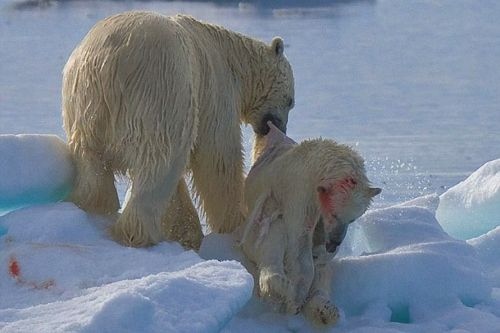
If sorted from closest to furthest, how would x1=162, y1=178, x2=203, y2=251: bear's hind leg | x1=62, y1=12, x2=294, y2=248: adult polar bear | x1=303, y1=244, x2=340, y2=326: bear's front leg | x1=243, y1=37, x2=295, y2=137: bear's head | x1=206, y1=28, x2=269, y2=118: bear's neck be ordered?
x1=303, y1=244, x2=340, y2=326: bear's front leg, x1=62, y1=12, x2=294, y2=248: adult polar bear, x1=162, y1=178, x2=203, y2=251: bear's hind leg, x1=206, y1=28, x2=269, y2=118: bear's neck, x1=243, y1=37, x2=295, y2=137: bear's head

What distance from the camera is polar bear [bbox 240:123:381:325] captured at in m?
3.90

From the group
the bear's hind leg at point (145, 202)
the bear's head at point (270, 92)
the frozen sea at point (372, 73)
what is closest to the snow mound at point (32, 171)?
the bear's hind leg at point (145, 202)

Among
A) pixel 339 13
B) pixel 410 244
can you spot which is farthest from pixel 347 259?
pixel 339 13

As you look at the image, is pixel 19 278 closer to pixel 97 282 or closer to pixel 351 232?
pixel 97 282

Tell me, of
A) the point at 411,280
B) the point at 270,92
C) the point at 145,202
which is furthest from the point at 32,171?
the point at 411,280

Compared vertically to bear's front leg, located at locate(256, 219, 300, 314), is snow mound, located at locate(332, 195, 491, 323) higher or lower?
lower

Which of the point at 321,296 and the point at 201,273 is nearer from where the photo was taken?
the point at 201,273

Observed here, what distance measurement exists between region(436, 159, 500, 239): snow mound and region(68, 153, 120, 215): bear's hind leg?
1.99 metres

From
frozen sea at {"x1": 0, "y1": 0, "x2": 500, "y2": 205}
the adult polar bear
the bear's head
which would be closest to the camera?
the adult polar bear

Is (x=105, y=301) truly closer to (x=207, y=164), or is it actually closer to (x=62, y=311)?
(x=62, y=311)

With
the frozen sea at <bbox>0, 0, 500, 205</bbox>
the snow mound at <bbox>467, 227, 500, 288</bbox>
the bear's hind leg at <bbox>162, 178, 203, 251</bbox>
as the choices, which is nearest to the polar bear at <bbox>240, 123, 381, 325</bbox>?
the bear's hind leg at <bbox>162, 178, 203, 251</bbox>

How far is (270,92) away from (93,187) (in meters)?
1.00

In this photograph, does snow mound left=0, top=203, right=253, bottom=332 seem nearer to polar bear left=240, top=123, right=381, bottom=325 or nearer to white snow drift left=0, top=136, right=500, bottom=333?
white snow drift left=0, top=136, right=500, bottom=333

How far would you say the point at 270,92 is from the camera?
4.94 meters
